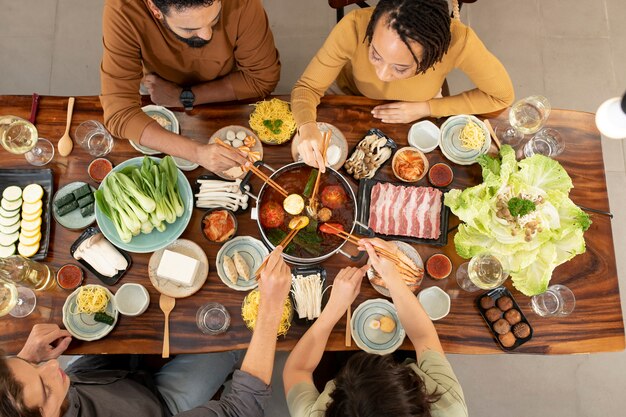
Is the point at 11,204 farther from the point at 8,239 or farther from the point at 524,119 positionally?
the point at 524,119

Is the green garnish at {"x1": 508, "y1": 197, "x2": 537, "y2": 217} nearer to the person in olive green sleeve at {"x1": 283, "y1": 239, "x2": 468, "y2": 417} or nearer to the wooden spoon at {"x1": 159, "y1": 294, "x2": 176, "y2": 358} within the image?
the person in olive green sleeve at {"x1": 283, "y1": 239, "x2": 468, "y2": 417}

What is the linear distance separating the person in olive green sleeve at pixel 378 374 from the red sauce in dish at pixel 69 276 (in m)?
0.92

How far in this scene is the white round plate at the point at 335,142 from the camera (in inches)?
75.5

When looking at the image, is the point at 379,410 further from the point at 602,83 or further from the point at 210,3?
the point at 602,83

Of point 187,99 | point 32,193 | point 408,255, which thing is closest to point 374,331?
point 408,255

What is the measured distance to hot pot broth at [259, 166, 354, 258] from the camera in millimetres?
1781

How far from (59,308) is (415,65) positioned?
1727 millimetres

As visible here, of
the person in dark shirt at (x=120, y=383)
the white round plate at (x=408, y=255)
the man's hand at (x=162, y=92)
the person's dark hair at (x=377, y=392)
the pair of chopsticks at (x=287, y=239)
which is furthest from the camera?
the man's hand at (x=162, y=92)

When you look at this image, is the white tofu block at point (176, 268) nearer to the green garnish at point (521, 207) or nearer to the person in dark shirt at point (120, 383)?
the person in dark shirt at point (120, 383)

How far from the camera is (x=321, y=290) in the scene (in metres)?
1.80

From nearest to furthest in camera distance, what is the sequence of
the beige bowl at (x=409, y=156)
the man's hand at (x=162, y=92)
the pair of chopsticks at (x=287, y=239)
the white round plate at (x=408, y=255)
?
the pair of chopsticks at (x=287, y=239)
the white round plate at (x=408, y=255)
the beige bowl at (x=409, y=156)
the man's hand at (x=162, y=92)

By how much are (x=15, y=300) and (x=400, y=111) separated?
1.75m

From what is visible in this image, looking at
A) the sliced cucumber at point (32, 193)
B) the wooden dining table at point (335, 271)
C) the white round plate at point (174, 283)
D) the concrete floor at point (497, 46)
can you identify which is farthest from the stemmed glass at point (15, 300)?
the concrete floor at point (497, 46)

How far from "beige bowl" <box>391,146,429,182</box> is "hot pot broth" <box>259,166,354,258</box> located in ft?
0.86
